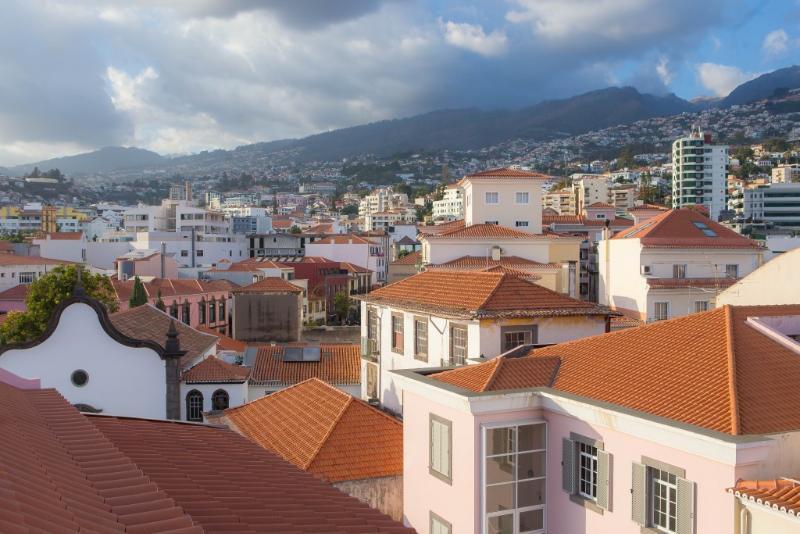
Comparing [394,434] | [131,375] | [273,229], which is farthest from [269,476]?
[273,229]

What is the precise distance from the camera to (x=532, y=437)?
552 inches

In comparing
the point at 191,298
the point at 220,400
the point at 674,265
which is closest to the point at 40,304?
the point at 220,400

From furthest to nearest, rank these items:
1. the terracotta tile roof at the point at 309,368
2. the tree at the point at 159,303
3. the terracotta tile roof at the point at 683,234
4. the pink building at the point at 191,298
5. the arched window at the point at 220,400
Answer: the pink building at the point at 191,298 → the tree at the point at 159,303 → the terracotta tile roof at the point at 683,234 → the terracotta tile roof at the point at 309,368 → the arched window at the point at 220,400

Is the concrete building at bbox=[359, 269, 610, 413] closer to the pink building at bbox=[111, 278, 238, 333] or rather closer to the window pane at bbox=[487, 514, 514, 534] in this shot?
the window pane at bbox=[487, 514, 514, 534]

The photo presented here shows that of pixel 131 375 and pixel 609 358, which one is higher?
pixel 609 358

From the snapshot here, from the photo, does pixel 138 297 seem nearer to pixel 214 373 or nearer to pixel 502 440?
pixel 214 373

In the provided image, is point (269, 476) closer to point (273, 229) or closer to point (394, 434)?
point (394, 434)

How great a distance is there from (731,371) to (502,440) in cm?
418

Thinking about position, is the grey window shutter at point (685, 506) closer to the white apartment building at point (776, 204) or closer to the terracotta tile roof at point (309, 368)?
the terracotta tile roof at point (309, 368)

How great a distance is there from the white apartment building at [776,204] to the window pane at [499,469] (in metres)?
104

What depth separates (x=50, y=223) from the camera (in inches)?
5359

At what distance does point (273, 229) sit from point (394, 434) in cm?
10681

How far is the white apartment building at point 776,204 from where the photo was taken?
107m

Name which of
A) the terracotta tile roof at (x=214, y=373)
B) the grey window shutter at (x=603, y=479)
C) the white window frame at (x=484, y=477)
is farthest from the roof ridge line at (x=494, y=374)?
the terracotta tile roof at (x=214, y=373)
